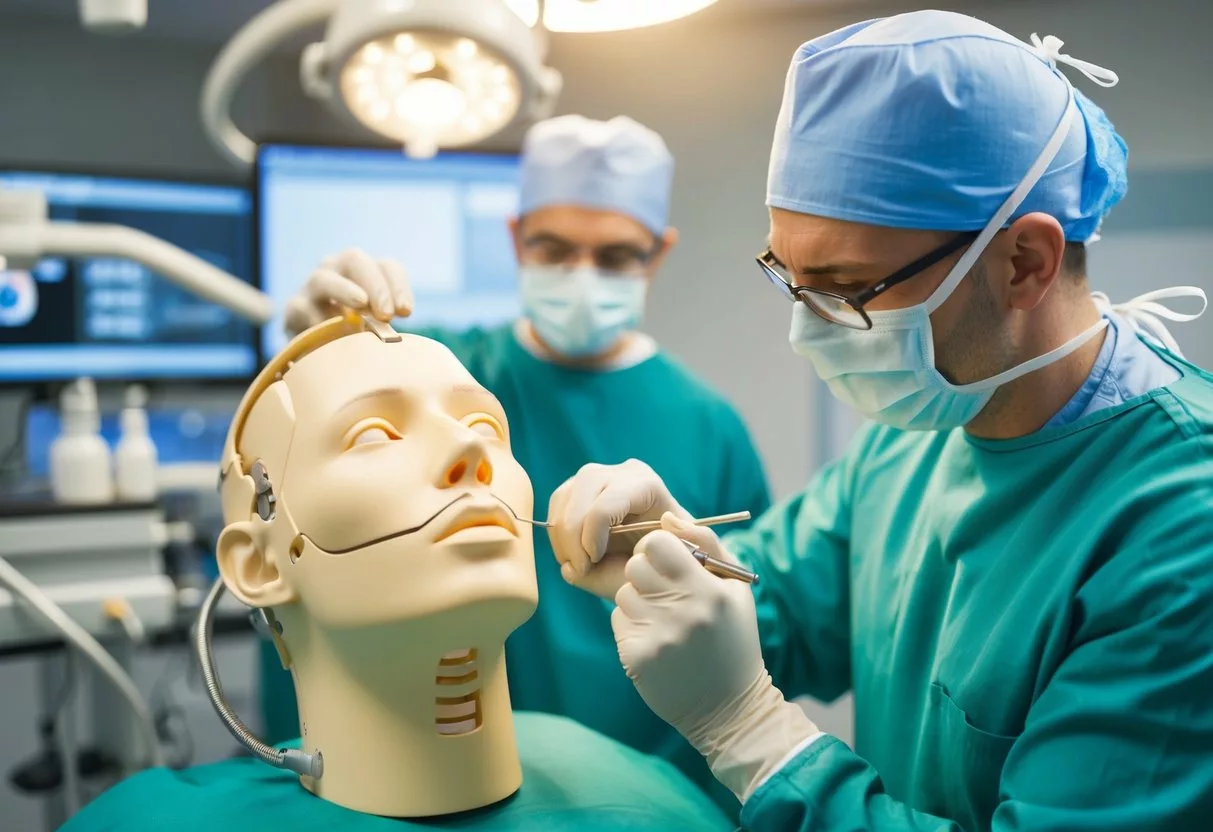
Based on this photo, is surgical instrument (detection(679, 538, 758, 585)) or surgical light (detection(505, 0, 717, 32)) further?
surgical light (detection(505, 0, 717, 32))

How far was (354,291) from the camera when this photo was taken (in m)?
1.33

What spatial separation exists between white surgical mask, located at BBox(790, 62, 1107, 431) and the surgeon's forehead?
423mm

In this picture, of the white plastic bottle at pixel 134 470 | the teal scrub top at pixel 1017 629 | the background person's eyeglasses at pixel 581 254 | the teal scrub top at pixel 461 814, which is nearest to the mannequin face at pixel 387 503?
the teal scrub top at pixel 461 814

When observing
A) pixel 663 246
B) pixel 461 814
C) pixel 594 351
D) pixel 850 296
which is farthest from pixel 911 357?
pixel 663 246

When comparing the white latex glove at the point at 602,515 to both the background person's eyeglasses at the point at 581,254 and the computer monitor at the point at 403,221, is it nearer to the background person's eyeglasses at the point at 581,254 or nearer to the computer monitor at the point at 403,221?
the background person's eyeglasses at the point at 581,254

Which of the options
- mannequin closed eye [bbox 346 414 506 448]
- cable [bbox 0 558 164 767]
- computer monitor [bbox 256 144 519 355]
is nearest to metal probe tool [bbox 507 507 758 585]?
mannequin closed eye [bbox 346 414 506 448]

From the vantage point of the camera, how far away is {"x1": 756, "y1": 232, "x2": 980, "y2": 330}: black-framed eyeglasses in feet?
3.62

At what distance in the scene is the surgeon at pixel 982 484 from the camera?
0.95 m

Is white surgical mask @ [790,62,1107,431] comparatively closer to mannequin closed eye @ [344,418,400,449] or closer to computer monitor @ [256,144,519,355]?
mannequin closed eye @ [344,418,400,449]

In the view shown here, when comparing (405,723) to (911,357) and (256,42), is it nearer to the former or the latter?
(911,357)

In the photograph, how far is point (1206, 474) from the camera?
39.8 inches

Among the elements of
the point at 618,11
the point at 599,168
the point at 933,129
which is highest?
Answer: the point at 618,11

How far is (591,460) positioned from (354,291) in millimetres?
647

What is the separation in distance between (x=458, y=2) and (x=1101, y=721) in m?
1.11
